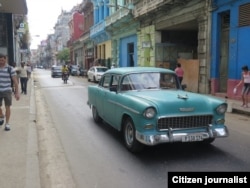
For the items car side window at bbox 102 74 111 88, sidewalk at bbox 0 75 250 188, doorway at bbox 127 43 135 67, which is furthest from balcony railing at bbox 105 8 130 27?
sidewalk at bbox 0 75 250 188

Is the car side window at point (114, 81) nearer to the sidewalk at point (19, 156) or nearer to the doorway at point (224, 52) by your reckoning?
the sidewalk at point (19, 156)

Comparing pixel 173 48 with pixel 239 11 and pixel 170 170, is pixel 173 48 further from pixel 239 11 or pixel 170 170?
pixel 170 170

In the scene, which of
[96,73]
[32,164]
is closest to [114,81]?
[32,164]

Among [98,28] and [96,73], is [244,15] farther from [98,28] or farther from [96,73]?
[98,28]

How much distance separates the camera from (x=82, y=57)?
5822cm

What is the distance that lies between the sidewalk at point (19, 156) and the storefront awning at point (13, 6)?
8409mm

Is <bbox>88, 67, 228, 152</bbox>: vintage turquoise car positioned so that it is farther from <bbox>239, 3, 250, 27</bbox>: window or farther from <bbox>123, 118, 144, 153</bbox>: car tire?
<bbox>239, 3, 250, 27</bbox>: window

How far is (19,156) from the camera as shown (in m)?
6.28

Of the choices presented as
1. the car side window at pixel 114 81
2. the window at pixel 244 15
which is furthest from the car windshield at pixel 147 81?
the window at pixel 244 15

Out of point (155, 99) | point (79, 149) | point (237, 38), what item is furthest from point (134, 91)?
point (237, 38)

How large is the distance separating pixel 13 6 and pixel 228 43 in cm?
1039

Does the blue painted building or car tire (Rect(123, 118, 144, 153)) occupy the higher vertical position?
the blue painted building

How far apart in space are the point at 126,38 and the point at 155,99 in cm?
2701

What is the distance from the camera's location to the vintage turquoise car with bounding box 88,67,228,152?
6242 millimetres
